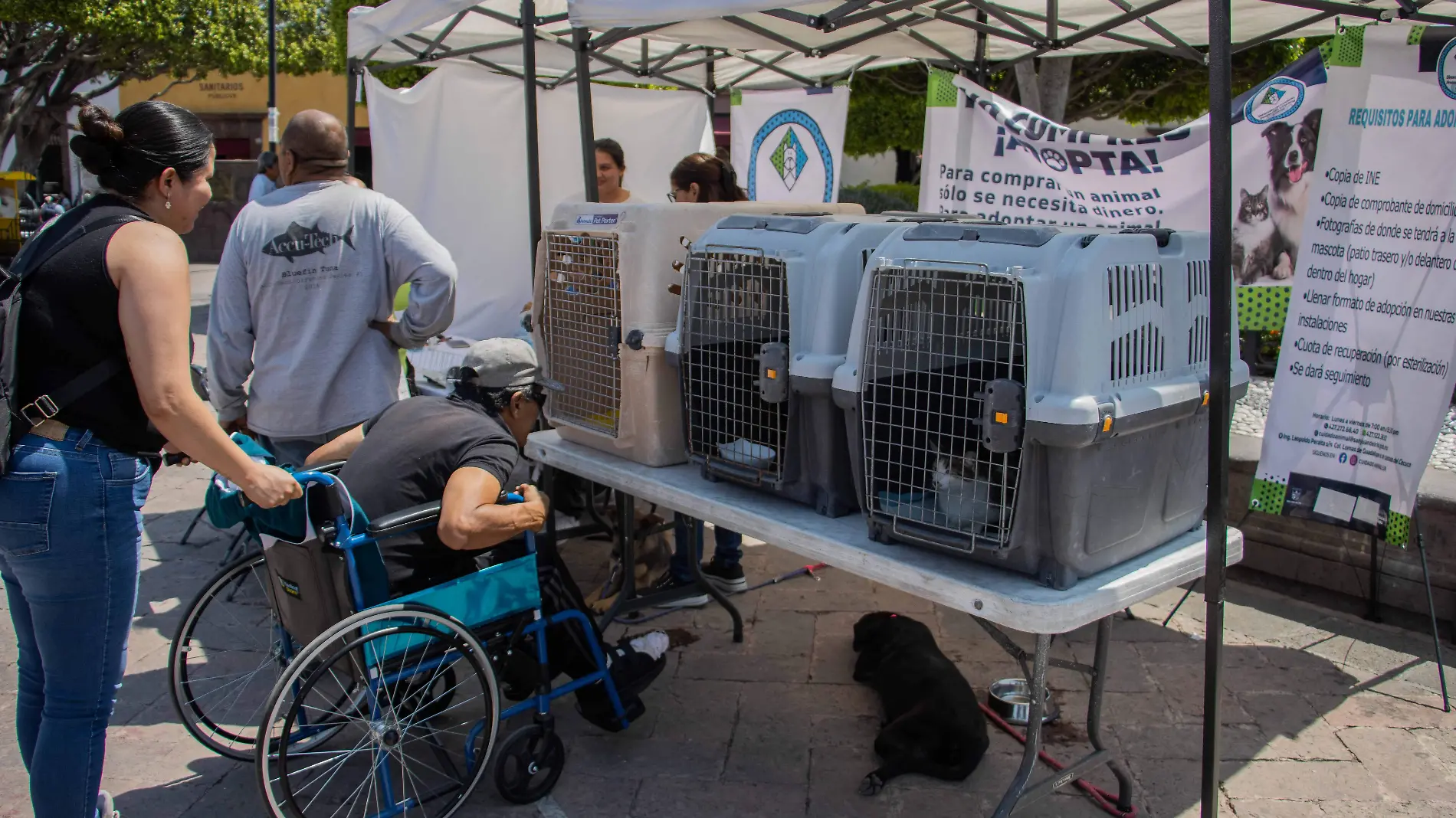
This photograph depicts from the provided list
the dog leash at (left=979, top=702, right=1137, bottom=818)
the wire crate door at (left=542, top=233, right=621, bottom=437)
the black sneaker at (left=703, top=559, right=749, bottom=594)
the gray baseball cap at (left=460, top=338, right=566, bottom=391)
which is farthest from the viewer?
the black sneaker at (left=703, top=559, right=749, bottom=594)

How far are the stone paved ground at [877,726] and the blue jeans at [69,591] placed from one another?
575 millimetres

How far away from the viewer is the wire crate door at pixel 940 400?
2258 millimetres

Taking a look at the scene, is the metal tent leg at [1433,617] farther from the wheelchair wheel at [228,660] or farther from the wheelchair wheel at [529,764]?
the wheelchair wheel at [228,660]

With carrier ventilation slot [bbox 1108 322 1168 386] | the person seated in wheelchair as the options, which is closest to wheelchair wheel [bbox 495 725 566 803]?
the person seated in wheelchair

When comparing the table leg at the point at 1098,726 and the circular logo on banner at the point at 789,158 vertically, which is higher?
the circular logo on banner at the point at 789,158

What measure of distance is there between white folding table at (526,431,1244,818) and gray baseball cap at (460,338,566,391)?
461 mm

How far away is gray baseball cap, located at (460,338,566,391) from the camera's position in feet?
10.9

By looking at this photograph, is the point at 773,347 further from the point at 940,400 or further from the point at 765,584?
the point at 765,584

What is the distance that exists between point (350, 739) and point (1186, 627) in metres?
3.03

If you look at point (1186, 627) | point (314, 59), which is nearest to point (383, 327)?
point (1186, 627)

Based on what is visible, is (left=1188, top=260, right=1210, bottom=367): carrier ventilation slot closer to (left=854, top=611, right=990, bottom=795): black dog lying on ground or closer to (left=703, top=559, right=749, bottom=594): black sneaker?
(left=854, top=611, right=990, bottom=795): black dog lying on ground

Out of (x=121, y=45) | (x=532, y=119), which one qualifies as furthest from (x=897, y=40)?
(x=121, y=45)

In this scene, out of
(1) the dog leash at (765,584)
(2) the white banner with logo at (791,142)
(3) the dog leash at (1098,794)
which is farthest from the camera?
(2) the white banner with logo at (791,142)

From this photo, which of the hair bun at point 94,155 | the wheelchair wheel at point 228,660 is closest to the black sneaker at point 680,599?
the wheelchair wheel at point 228,660
